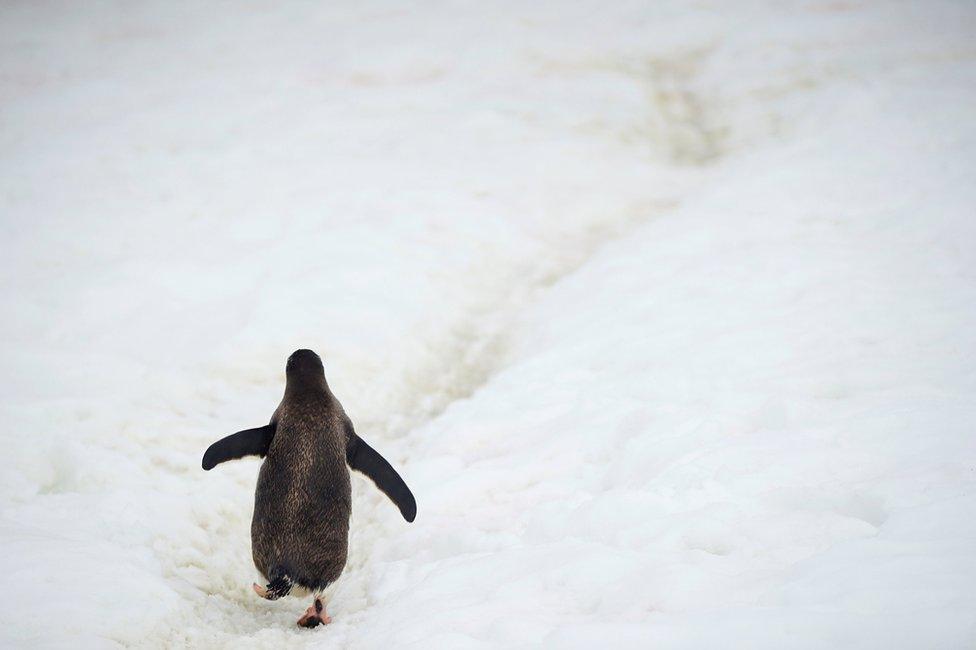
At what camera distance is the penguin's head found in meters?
3.71

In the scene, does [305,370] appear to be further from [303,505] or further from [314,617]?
[314,617]

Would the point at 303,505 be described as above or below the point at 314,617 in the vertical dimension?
above

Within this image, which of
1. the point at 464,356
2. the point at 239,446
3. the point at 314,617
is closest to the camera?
the point at 314,617

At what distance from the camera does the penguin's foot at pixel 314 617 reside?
9.65 feet

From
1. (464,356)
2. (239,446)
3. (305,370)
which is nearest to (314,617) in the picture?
(239,446)

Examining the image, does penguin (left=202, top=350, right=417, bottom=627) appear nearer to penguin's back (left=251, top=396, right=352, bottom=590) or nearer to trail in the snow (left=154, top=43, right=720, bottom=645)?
penguin's back (left=251, top=396, right=352, bottom=590)

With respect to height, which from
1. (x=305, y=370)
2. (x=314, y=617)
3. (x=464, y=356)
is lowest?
(x=464, y=356)

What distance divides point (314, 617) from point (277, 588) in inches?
8.9

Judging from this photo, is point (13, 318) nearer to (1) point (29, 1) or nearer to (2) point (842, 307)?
(2) point (842, 307)

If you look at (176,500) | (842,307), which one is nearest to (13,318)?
(176,500)

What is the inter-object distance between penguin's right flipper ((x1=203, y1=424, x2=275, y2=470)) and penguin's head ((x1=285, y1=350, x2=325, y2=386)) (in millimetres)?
353

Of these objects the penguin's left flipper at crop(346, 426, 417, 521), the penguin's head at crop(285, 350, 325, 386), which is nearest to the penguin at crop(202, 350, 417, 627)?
the penguin's left flipper at crop(346, 426, 417, 521)

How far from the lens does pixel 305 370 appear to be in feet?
12.3

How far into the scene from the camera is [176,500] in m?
3.60
